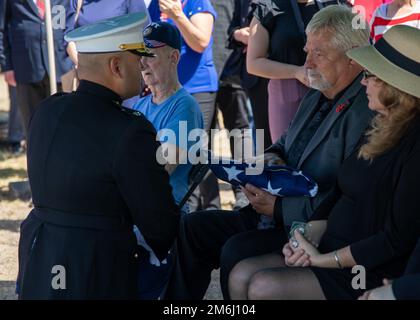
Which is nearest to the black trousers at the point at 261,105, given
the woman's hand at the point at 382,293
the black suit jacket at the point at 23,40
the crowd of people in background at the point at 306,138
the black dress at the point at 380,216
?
the crowd of people in background at the point at 306,138

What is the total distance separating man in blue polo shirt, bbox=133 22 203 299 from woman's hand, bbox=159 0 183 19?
29.4 inches

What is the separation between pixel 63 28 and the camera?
5348mm

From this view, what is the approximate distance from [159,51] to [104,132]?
1.12m

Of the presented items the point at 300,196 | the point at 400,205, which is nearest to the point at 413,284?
the point at 400,205

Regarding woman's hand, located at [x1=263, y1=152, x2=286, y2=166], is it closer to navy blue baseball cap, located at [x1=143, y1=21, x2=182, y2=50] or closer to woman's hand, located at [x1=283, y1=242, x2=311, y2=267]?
woman's hand, located at [x1=283, y1=242, x2=311, y2=267]

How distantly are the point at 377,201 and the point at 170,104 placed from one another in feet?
4.30

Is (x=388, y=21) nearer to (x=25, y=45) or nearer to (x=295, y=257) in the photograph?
(x=295, y=257)

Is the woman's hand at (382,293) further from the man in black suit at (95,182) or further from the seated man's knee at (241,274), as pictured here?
the man in black suit at (95,182)

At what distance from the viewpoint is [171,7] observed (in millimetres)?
4508

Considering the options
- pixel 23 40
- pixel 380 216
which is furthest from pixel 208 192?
pixel 380 216

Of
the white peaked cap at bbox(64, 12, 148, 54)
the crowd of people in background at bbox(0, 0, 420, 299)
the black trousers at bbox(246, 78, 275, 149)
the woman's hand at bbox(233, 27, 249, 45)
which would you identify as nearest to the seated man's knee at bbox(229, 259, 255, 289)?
the crowd of people in background at bbox(0, 0, 420, 299)

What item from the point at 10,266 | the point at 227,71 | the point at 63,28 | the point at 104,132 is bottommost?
Answer: the point at 10,266

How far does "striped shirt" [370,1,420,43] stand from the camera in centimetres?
411
